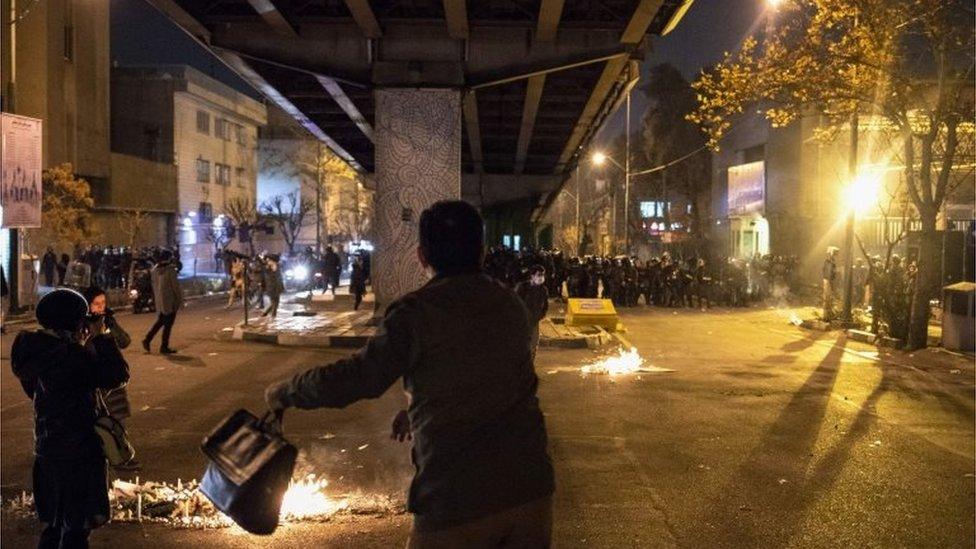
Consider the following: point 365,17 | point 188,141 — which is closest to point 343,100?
point 365,17

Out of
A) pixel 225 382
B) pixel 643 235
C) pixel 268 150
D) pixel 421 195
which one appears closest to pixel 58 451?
pixel 225 382

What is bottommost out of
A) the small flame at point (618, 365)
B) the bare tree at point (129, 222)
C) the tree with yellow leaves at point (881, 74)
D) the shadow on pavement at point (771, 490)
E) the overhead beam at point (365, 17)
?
the small flame at point (618, 365)

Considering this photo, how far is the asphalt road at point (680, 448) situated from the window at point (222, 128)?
4640 cm

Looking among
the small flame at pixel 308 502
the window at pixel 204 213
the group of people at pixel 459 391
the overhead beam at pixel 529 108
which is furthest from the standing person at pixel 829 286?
the window at pixel 204 213

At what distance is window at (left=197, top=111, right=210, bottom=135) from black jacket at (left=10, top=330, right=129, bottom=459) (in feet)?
184

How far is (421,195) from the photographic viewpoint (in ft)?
64.5

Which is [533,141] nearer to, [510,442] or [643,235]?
[643,235]

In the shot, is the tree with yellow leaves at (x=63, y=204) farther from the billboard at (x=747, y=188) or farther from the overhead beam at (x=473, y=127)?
the billboard at (x=747, y=188)

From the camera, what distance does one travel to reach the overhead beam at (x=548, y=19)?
1705cm

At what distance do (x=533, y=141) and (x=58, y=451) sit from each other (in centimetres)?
3473

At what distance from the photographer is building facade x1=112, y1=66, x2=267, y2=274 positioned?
54.6 m

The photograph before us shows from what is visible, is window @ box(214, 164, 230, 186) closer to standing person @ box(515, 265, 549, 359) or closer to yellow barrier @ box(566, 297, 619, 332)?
yellow barrier @ box(566, 297, 619, 332)

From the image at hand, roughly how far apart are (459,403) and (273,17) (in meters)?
16.5

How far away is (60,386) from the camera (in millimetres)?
4719
